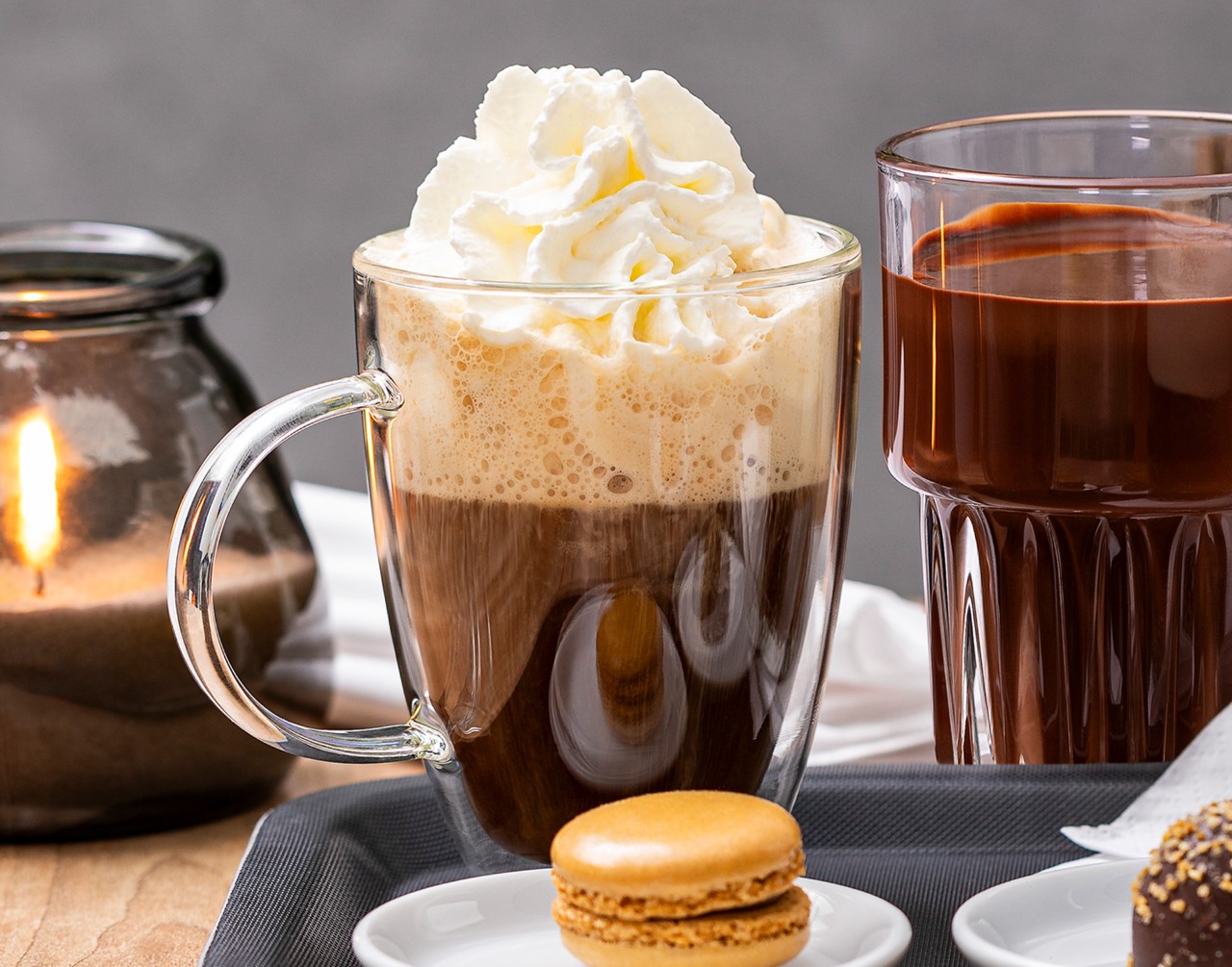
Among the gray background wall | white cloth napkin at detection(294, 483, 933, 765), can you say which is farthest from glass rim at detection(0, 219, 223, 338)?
the gray background wall

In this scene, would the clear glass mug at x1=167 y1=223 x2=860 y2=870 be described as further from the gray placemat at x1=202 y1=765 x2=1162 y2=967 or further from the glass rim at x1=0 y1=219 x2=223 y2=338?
the glass rim at x1=0 y1=219 x2=223 y2=338

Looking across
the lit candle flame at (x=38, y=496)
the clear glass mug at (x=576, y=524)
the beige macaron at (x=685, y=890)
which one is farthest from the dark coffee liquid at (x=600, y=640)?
the lit candle flame at (x=38, y=496)

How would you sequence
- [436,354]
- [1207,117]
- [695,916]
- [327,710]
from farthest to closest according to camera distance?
[327,710] < [1207,117] < [436,354] < [695,916]

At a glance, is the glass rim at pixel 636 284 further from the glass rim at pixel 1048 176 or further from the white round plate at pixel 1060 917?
the white round plate at pixel 1060 917

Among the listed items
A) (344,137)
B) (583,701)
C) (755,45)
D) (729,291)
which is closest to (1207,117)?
(729,291)

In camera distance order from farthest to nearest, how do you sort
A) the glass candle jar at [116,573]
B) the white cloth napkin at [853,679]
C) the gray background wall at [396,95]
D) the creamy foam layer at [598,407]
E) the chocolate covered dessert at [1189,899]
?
the gray background wall at [396,95] < the white cloth napkin at [853,679] < the glass candle jar at [116,573] < the creamy foam layer at [598,407] < the chocolate covered dessert at [1189,899]

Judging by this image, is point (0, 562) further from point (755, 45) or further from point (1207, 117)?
point (755, 45)
